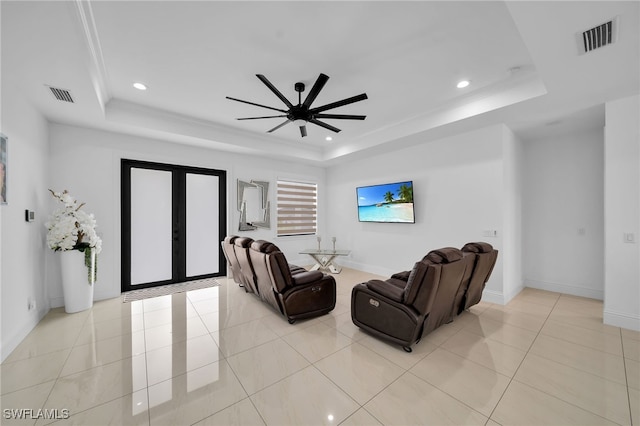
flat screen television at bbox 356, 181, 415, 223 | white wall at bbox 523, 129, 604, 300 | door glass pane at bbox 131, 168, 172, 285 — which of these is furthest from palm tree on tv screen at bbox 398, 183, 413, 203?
door glass pane at bbox 131, 168, 172, 285

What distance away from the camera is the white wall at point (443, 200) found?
3.99 meters

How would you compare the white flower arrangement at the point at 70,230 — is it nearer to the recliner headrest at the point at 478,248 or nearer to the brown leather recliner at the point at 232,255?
the brown leather recliner at the point at 232,255

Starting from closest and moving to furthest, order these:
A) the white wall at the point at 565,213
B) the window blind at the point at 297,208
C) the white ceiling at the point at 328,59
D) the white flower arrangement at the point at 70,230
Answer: the white ceiling at the point at 328,59, the white flower arrangement at the point at 70,230, the white wall at the point at 565,213, the window blind at the point at 297,208

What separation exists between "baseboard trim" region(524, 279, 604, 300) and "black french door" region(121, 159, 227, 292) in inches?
249

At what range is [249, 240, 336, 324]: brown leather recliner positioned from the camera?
3.07 metres

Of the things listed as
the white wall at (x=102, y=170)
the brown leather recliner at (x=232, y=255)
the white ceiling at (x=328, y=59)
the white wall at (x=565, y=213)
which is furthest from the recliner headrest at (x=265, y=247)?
the white wall at (x=565, y=213)

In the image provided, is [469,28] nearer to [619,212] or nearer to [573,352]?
[619,212]

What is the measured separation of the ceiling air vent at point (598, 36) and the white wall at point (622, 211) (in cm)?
156

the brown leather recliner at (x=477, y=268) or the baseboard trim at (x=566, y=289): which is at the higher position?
the brown leather recliner at (x=477, y=268)

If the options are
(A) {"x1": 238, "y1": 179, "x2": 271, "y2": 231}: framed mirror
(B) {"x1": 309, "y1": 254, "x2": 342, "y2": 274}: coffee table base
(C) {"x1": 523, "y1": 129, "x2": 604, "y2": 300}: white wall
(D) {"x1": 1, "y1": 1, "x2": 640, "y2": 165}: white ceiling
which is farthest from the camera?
(B) {"x1": 309, "y1": 254, "x2": 342, "y2": 274}: coffee table base

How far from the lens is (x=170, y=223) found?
16.3ft

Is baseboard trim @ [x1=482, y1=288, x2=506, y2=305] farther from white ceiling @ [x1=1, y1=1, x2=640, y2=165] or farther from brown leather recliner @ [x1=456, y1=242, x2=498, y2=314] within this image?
white ceiling @ [x1=1, y1=1, x2=640, y2=165]

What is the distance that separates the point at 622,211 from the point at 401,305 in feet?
10.3

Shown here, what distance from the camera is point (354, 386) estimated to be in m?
2.01
